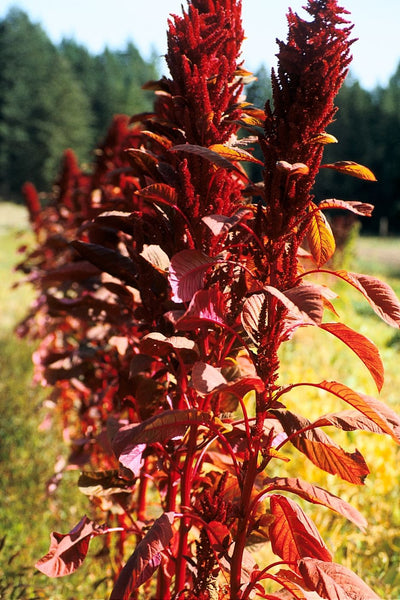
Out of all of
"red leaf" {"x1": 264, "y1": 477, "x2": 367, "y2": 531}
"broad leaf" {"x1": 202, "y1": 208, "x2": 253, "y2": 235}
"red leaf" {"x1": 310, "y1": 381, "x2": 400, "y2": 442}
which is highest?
"broad leaf" {"x1": 202, "y1": 208, "x2": 253, "y2": 235}

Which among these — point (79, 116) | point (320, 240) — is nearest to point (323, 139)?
point (320, 240)

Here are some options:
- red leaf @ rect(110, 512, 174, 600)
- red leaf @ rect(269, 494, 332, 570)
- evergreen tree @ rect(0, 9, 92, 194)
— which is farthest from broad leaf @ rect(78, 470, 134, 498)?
evergreen tree @ rect(0, 9, 92, 194)

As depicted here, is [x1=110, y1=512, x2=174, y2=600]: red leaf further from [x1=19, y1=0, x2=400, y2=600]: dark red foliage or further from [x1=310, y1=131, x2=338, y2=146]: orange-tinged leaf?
[x1=310, y1=131, x2=338, y2=146]: orange-tinged leaf

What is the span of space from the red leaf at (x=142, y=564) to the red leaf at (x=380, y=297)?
0.66 meters

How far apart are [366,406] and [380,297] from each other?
0.23 metres

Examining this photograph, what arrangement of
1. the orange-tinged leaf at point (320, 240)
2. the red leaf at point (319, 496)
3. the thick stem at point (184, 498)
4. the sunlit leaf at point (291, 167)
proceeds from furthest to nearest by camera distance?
the thick stem at point (184, 498)
the orange-tinged leaf at point (320, 240)
the red leaf at point (319, 496)
the sunlit leaf at point (291, 167)

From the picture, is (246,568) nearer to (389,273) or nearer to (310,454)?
(310,454)

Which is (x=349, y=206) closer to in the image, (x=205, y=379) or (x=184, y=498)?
(x=205, y=379)

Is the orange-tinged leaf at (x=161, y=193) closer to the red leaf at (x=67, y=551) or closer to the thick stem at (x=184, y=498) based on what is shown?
the thick stem at (x=184, y=498)

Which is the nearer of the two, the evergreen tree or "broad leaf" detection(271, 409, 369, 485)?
"broad leaf" detection(271, 409, 369, 485)

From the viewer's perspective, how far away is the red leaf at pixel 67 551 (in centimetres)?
140

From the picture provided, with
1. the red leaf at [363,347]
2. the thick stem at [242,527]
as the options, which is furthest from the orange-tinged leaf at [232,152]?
the thick stem at [242,527]

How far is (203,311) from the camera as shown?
122 centimetres

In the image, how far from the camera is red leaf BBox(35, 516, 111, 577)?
54.9 inches
